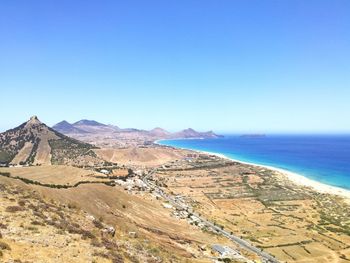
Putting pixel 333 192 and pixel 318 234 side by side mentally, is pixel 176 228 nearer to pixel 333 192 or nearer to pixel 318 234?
pixel 318 234

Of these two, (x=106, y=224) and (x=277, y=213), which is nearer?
(x=106, y=224)

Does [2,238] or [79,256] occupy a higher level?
[2,238]

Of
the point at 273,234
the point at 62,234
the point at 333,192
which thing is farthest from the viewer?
the point at 333,192

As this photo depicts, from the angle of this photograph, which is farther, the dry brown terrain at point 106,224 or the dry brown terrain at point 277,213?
the dry brown terrain at point 277,213

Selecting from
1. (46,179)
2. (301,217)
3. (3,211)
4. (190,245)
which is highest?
(3,211)

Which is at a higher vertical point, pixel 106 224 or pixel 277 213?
pixel 106 224

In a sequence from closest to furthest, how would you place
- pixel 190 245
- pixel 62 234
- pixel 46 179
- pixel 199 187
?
1. pixel 62 234
2. pixel 190 245
3. pixel 46 179
4. pixel 199 187

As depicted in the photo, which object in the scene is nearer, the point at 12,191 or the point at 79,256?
the point at 79,256

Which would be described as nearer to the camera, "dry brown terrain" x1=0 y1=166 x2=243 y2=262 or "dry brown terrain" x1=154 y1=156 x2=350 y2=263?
"dry brown terrain" x1=0 y1=166 x2=243 y2=262

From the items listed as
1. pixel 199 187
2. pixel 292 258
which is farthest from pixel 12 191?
pixel 199 187

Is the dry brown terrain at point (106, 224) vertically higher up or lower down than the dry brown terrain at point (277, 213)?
higher up

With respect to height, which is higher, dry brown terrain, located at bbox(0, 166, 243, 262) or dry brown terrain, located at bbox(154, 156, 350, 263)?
dry brown terrain, located at bbox(0, 166, 243, 262)
